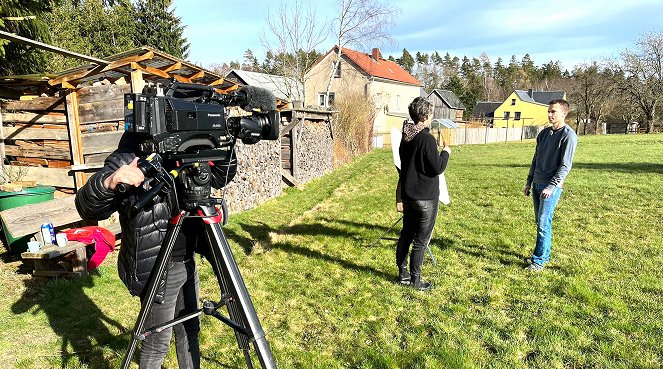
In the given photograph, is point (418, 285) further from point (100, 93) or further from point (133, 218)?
point (100, 93)

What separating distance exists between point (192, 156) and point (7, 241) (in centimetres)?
524

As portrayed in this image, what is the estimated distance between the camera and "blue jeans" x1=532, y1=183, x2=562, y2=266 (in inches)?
187

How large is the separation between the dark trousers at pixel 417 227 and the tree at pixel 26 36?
22.6ft

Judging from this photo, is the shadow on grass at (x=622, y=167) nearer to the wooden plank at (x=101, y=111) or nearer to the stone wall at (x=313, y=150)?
the stone wall at (x=313, y=150)

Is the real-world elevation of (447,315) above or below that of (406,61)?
below

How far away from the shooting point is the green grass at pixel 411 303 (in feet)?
11.0

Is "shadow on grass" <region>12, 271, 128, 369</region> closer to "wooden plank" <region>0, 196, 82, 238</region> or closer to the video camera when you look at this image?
"wooden plank" <region>0, 196, 82, 238</region>

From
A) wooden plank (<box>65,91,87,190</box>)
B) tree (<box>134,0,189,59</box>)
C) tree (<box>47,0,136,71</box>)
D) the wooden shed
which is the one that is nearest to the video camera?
the wooden shed

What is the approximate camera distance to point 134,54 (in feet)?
19.0

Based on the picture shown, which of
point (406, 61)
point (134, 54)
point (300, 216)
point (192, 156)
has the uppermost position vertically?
point (406, 61)

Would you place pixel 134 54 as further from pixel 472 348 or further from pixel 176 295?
pixel 472 348

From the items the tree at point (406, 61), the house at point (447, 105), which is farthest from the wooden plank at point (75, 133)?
the tree at point (406, 61)

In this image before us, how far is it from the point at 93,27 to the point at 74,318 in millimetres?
22581

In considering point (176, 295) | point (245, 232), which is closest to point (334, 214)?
point (245, 232)
